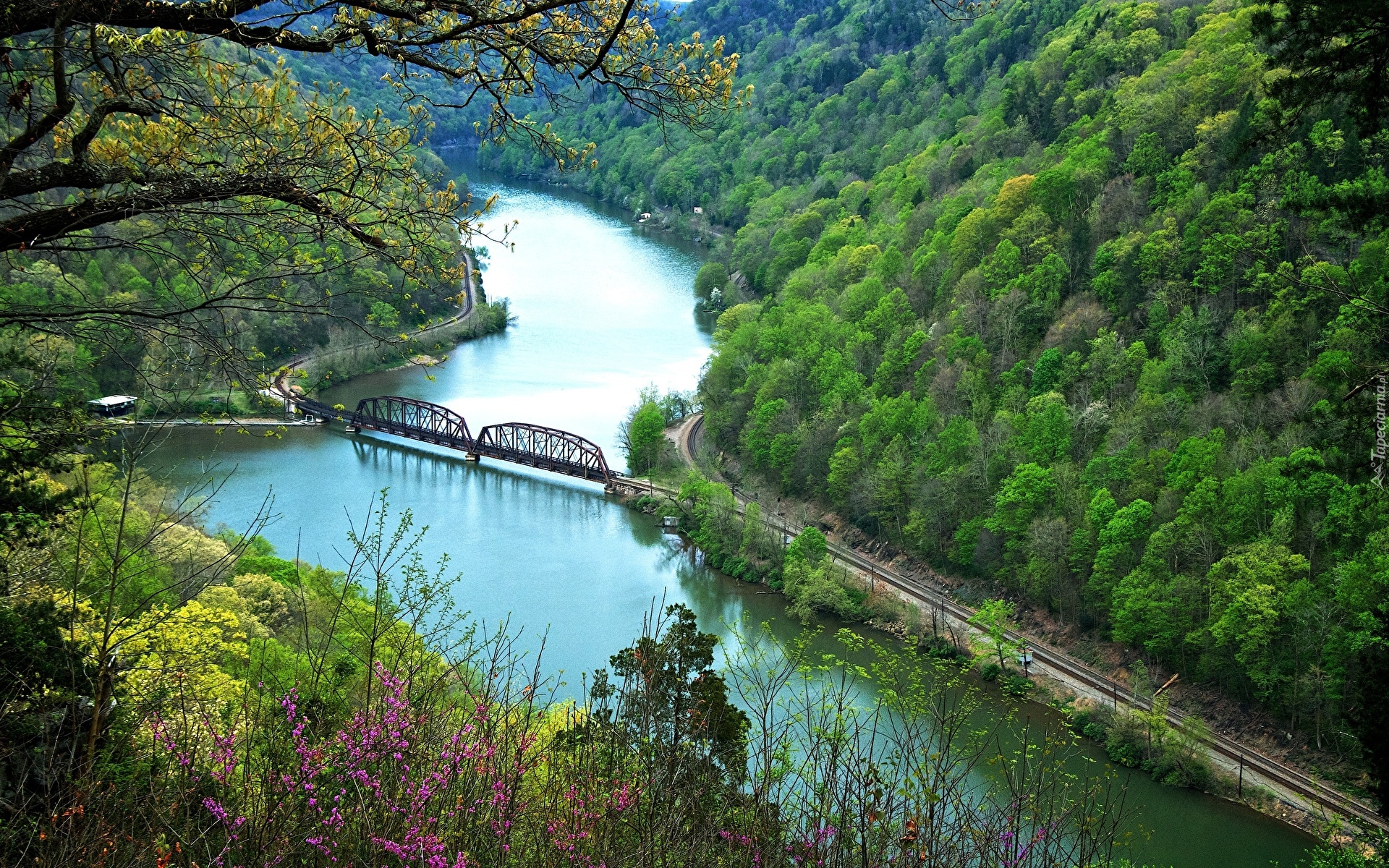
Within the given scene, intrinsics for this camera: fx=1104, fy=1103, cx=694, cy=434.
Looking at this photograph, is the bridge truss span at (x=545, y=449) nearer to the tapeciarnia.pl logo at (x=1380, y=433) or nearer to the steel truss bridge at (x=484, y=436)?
the steel truss bridge at (x=484, y=436)

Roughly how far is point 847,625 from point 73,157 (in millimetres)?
20939

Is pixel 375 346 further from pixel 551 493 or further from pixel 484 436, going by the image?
pixel 551 493

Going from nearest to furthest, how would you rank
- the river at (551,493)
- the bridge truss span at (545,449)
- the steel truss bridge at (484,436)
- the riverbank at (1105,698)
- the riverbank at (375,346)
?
the riverbank at (1105,698), the river at (551,493), the bridge truss span at (545,449), the steel truss bridge at (484,436), the riverbank at (375,346)

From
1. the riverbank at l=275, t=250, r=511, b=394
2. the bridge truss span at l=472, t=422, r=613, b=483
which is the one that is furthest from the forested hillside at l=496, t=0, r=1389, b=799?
the riverbank at l=275, t=250, r=511, b=394

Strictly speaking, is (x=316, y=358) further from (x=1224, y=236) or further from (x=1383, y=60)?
(x=1383, y=60)

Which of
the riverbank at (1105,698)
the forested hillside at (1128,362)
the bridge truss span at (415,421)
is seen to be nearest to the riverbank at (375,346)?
the bridge truss span at (415,421)

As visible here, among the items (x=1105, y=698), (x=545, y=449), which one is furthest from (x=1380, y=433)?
(x=545, y=449)

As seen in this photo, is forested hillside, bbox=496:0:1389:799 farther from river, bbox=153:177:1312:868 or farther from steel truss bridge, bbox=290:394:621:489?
steel truss bridge, bbox=290:394:621:489

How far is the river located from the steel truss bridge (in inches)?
20.9

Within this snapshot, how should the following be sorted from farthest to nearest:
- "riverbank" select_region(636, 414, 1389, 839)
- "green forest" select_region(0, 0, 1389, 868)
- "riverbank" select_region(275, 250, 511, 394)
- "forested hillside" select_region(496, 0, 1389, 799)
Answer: "riverbank" select_region(275, 250, 511, 394)
"forested hillside" select_region(496, 0, 1389, 799)
"riverbank" select_region(636, 414, 1389, 839)
"green forest" select_region(0, 0, 1389, 868)

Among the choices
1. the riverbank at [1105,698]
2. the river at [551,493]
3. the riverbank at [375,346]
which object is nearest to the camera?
the riverbank at [1105,698]

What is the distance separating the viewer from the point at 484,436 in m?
34.1

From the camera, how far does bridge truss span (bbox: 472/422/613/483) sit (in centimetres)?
3219

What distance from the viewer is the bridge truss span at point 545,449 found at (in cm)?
3219
